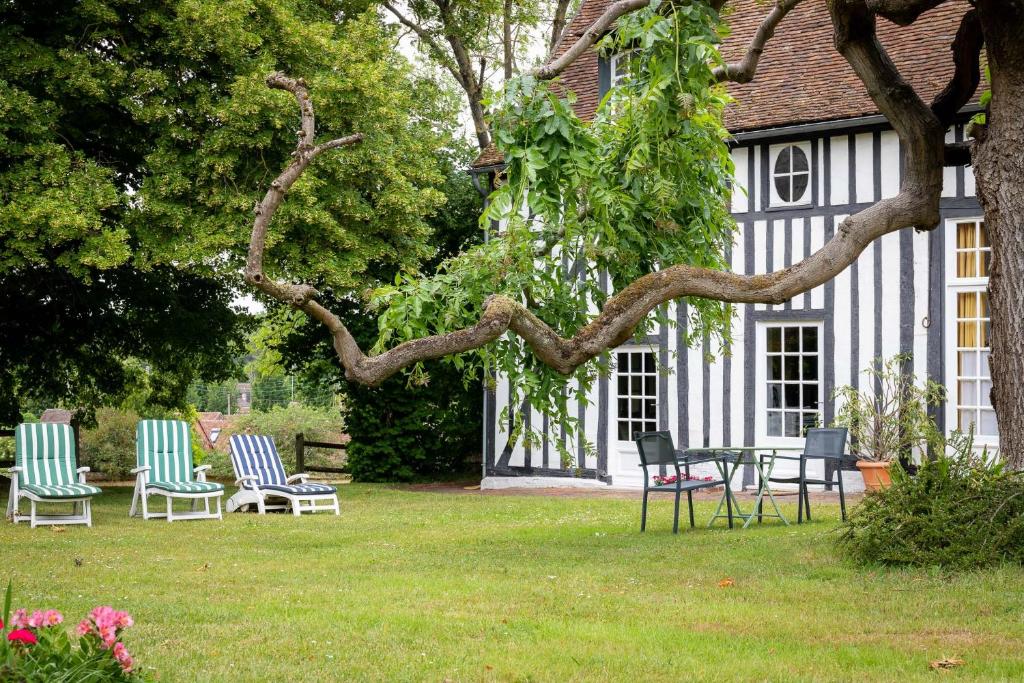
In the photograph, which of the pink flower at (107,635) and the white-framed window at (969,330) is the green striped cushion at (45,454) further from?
the white-framed window at (969,330)

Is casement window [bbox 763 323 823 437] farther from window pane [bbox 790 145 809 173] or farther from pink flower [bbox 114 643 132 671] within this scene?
pink flower [bbox 114 643 132 671]

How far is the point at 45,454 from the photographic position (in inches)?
482

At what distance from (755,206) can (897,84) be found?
6613 mm

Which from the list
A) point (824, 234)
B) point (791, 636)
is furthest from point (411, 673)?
point (824, 234)

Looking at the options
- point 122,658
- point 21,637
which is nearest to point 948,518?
point 122,658

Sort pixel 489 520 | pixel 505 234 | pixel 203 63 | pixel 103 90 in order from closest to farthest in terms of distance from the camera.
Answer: pixel 505 234 → pixel 489 520 → pixel 103 90 → pixel 203 63

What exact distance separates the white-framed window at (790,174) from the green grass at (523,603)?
540cm

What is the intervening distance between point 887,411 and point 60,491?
9510 millimetres

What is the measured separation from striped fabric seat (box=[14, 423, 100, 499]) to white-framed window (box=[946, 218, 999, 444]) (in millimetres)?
9835

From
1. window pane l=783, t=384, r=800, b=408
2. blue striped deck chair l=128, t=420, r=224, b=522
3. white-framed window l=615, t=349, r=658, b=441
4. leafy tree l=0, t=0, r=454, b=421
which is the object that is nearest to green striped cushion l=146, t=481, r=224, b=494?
blue striped deck chair l=128, t=420, r=224, b=522

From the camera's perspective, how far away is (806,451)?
10.4 m

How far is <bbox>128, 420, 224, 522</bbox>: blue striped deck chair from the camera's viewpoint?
1233 centimetres

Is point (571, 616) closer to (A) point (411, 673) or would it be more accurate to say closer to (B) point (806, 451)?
(A) point (411, 673)

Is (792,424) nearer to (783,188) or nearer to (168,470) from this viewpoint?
(783,188)
